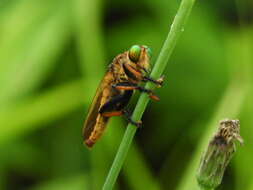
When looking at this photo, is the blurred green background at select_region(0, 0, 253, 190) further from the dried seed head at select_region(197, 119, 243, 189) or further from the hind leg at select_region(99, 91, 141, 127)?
the dried seed head at select_region(197, 119, 243, 189)

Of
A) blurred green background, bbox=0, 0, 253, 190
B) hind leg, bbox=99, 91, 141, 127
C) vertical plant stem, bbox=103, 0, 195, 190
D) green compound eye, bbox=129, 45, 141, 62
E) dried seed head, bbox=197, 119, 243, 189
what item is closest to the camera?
vertical plant stem, bbox=103, 0, 195, 190

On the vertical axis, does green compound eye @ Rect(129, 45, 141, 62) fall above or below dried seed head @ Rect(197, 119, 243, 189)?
above

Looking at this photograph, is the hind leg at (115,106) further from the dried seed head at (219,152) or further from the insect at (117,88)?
the dried seed head at (219,152)

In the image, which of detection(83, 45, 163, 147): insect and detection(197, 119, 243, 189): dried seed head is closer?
detection(197, 119, 243, 189): dried seed head

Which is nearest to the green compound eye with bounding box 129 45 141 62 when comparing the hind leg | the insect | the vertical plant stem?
the insect

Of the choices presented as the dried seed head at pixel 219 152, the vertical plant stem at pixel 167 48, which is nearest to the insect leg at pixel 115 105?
the dried seed head at pixel 219 152
